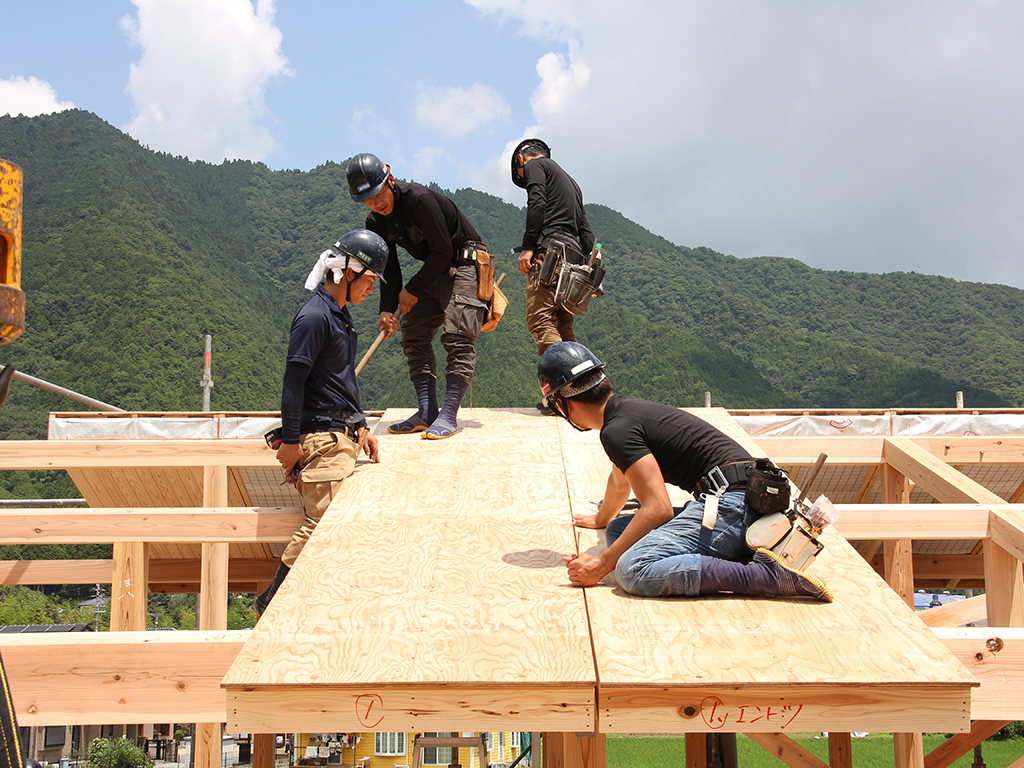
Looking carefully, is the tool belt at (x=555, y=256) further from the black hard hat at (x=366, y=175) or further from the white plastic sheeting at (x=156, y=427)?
the white plastic sheeting at (x=156, y=427)

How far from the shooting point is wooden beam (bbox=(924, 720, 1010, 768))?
444cm

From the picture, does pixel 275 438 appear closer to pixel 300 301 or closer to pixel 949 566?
pixel 949 566

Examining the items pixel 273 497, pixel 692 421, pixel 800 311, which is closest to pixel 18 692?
pixel 692 421

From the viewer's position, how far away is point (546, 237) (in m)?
5.79

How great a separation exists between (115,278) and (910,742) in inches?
2050

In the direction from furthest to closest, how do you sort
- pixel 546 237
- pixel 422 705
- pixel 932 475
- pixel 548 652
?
pixel 546 237, pixel 932 475, pixel 548 652, pixel 422 705

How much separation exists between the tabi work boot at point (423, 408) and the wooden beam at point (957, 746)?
3.64m

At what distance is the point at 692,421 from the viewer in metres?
3.12

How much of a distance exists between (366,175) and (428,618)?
9.64 ft

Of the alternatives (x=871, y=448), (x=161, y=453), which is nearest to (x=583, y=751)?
(x=871, y=448)

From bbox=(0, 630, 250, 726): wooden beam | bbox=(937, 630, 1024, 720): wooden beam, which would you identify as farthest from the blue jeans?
bbox=(0, 630, 250, 726): wooden beam

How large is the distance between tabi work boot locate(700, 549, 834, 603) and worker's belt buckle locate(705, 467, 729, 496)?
25 cm

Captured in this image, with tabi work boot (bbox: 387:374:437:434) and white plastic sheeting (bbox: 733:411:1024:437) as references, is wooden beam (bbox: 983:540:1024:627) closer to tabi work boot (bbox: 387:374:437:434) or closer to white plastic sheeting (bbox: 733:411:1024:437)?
tabi work boot (bbox: 387:374:437:434)

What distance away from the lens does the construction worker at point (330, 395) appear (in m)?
3.95
